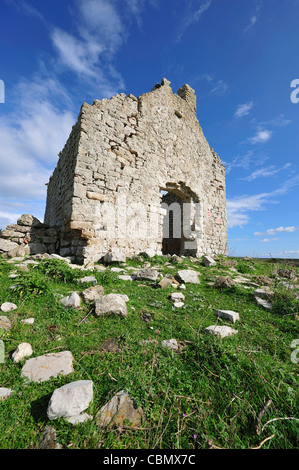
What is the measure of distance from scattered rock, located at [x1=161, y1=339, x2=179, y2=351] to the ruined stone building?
3425 mm

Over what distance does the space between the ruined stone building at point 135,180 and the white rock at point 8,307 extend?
275cm

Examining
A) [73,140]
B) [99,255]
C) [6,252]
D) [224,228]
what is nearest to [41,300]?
[99,255]

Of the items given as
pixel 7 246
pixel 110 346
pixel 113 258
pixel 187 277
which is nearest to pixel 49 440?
pixel 110 346

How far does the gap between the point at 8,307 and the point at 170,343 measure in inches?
86.6

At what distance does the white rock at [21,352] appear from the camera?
1799mm

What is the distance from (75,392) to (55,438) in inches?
9.6

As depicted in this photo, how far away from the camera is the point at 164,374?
168 cm

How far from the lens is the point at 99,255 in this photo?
5590mm

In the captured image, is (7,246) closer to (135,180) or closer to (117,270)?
(117,270)

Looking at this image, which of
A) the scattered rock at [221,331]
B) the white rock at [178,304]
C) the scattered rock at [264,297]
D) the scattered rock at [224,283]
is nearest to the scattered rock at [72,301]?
the white rock at [178,304]

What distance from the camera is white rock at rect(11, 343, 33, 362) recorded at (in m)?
1.80

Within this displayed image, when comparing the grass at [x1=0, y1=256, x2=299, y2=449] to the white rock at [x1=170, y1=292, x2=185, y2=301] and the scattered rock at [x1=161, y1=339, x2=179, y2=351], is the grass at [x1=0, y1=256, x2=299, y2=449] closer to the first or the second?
the scattered rock at [x1=161, y1=339, x2=179, y2=351]

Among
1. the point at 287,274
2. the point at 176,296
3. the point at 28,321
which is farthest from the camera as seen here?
the point at 287,274
